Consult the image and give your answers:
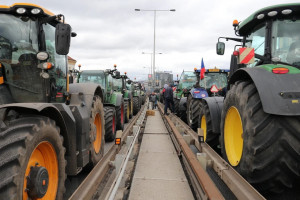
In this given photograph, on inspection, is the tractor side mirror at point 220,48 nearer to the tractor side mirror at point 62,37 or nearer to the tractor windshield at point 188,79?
the tractor side mirror at point 62,37

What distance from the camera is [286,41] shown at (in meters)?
3.74

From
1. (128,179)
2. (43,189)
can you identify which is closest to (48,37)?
(43,189)

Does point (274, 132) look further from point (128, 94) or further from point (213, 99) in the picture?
point (128, 94)

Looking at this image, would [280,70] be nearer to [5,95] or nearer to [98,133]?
[5,95]

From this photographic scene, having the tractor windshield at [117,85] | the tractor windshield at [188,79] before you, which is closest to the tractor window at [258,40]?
the tractor windshield at [117,85]

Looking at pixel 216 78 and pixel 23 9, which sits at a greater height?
pixel 23 9

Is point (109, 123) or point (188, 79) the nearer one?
point (109, 123)

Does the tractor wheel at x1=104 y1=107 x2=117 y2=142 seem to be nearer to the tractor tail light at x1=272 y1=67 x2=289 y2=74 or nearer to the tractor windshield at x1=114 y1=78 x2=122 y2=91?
the tractor windshield at x1=114 y1=78 x2=122 y2=91

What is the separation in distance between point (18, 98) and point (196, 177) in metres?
2.64

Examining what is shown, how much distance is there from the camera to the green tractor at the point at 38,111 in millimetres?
2095

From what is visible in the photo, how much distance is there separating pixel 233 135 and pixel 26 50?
322cm

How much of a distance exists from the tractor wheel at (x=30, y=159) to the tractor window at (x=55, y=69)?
1206 millimetres

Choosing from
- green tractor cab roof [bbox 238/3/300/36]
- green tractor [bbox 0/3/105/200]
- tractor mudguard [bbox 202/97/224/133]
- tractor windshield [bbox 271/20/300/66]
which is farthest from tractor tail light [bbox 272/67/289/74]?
green tractor [bbox 0/3/105/200]

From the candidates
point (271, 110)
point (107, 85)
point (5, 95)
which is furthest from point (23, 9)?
point (107, 85)
